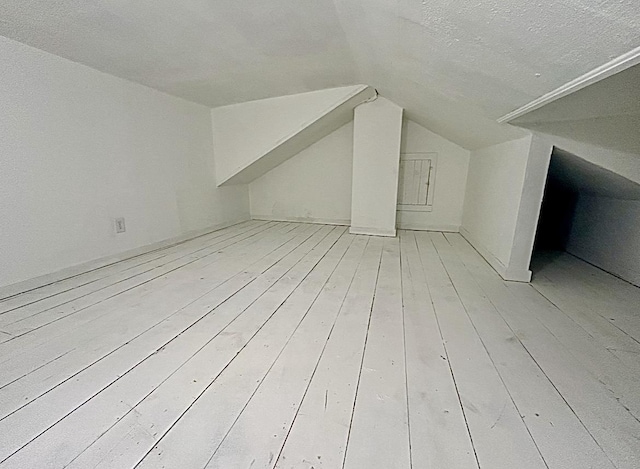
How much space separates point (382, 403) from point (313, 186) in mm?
3312

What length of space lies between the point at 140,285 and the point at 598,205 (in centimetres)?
358

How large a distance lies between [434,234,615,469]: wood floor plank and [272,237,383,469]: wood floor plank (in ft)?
1.78

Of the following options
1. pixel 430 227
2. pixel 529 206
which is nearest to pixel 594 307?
pixel 529 206

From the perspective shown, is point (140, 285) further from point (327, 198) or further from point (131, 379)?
point (327, 198)

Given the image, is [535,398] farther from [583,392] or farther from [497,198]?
[497,198]

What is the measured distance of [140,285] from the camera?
1.93 meters

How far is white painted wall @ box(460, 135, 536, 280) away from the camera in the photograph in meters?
2.04

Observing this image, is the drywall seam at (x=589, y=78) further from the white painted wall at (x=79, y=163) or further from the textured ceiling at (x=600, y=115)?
the white painted wall at (x=79, y=163)

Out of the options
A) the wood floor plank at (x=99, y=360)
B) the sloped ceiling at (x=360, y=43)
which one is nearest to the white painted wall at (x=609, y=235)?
the sloped ceiling at (x=360, y=43)

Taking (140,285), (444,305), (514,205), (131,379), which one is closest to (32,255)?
(140,285)

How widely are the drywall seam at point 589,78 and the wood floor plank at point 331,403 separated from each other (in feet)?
4.05

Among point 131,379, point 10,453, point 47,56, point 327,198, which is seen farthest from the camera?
point 327,198

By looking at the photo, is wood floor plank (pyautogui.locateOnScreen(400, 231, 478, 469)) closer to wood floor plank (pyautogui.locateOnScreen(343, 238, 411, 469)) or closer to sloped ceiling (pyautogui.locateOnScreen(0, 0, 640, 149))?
wood floor plank (pyautogui.locateOnScreen(343, 238, 411, 469))

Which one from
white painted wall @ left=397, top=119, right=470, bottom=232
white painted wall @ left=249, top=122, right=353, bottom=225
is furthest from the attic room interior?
white painted wall @ left=249, top=122, right=353, bottom=225
